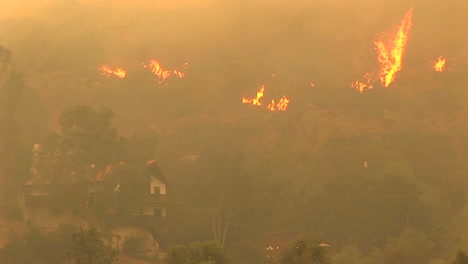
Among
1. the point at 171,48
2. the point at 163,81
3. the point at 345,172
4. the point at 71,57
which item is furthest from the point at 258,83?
the point at 345,172

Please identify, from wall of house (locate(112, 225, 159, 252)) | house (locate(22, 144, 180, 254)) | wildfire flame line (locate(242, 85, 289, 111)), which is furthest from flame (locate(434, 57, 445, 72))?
wall of house (locate(112, 225, 159, 252))

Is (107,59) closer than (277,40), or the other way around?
(107,59)

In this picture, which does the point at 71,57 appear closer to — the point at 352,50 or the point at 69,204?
the point at 352,50

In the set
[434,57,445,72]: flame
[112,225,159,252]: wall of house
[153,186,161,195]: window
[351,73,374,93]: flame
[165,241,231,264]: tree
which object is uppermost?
[434,57,445,72]: flame

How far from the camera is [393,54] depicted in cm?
11075

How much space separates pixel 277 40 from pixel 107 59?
30460mm

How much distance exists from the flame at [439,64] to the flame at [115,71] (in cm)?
4571

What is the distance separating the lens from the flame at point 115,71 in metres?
103

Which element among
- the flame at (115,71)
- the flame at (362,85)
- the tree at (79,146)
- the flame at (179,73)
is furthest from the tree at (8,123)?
the flame at (362,85)

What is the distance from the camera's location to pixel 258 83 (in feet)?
333

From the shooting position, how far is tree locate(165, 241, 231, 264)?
29016 mm

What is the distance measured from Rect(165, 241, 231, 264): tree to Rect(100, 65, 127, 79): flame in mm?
74547

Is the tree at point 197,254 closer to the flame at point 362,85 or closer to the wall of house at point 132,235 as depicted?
the wall of house at point 132,235

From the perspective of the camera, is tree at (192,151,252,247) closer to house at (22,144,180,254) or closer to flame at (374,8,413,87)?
house at (22,144,180,254)
